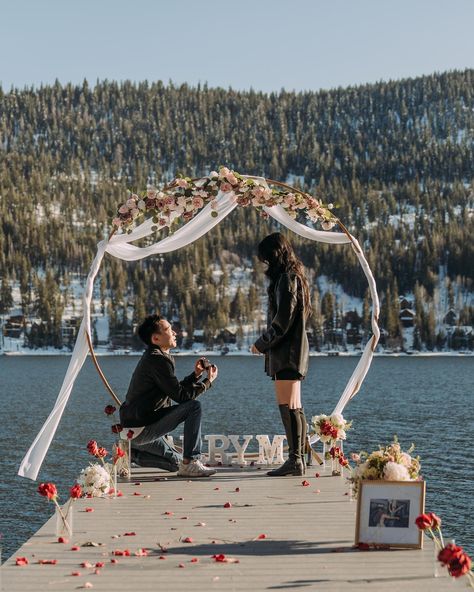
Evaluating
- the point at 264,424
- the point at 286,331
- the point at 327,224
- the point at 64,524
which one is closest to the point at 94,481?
the point at 64,524

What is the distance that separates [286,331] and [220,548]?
3301 millimetres

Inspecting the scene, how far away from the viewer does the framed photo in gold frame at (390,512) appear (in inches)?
270

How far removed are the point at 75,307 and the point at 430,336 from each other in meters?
59.8

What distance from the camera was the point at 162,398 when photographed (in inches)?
403

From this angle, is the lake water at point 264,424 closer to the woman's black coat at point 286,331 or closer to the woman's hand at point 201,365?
the woman's hand at point 201,365

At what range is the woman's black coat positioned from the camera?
9.80m

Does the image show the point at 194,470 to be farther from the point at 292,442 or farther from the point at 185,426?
the point at 292,442

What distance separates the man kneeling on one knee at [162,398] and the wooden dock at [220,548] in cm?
63

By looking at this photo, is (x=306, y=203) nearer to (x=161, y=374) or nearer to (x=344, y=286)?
(x=161, y=374)

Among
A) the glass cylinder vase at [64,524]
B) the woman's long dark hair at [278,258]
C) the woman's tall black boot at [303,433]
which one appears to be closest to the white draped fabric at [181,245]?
the woman's tall black boot at [303,433]

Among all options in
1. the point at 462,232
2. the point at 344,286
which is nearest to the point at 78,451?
the point at 344,286

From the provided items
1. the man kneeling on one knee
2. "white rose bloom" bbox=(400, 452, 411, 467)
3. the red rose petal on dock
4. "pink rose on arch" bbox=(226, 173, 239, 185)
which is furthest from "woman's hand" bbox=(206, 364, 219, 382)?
the red rose petal on dock

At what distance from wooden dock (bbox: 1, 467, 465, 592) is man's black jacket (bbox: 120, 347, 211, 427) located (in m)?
0.84

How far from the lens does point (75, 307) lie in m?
160
